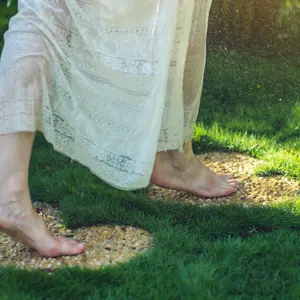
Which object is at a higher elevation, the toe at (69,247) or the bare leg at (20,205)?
the bare leg at (20,205)

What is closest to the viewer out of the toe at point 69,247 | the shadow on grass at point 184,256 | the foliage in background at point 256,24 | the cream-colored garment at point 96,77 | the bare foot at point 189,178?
the shadow on grass at point 184,256

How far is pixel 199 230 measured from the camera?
2.83m

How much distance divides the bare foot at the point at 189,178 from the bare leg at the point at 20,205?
0.71 metres

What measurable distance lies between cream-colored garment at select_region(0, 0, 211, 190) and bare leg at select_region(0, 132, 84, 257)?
63mm

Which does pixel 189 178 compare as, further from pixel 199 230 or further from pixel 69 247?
pixel 69 247

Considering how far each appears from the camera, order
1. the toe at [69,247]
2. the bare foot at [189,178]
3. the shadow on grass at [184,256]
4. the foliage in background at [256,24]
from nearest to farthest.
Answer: the shadow on grass at [184,256], the toe at [69,247], the bare foot at [189,178], the foliage in background at [256,24]

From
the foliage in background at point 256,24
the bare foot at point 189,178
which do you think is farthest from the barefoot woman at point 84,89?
the foliage in background at point 256,24

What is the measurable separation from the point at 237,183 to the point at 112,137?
3.40 feet

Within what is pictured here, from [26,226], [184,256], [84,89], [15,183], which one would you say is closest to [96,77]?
[84,89]

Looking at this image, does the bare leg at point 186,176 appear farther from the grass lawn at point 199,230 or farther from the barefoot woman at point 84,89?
the barefoot woman at point 84,89

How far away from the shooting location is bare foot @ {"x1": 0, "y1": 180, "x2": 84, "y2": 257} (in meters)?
2.54

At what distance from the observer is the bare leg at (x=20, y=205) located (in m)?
2.50

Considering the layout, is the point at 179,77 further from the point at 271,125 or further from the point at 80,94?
the point at 271,125

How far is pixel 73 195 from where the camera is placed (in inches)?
123
